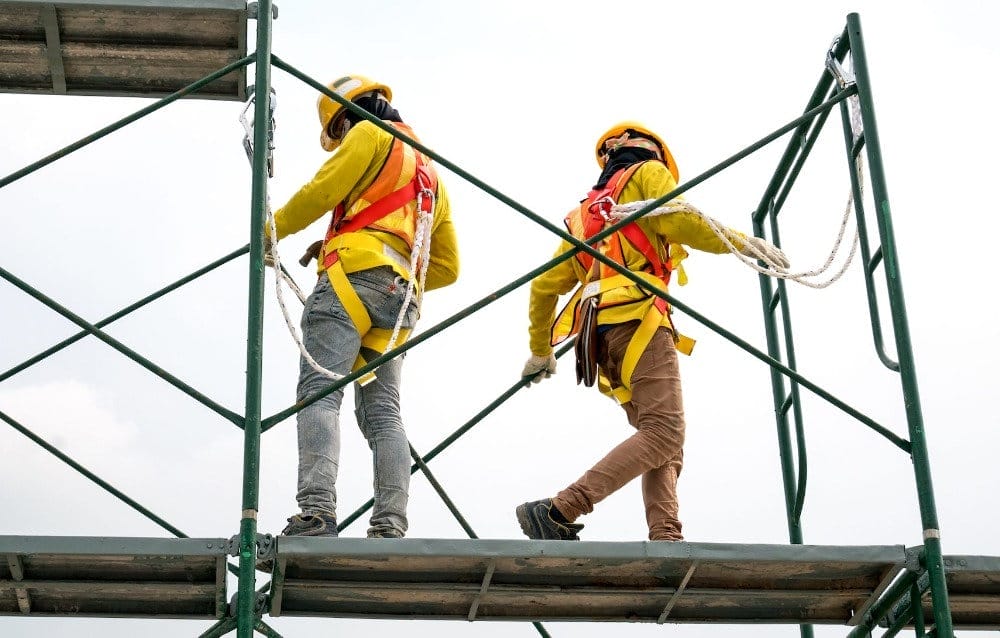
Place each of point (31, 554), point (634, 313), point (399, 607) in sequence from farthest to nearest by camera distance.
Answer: point (634, 313), point (399, 607), point (31, 554)

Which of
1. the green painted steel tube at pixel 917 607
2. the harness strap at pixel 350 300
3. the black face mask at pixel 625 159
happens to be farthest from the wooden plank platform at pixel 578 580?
the black face mask at pixel 625 159

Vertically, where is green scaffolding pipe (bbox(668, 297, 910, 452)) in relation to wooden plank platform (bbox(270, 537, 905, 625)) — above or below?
above

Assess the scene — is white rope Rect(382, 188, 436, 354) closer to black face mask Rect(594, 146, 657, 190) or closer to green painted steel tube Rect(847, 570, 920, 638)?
black face mask Rect(594, 146, 657, 190)

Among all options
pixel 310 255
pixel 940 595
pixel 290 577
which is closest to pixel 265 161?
pixel 310 255

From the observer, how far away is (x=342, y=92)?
333 inches

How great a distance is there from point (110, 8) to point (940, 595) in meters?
4.70

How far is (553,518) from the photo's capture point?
820 cm

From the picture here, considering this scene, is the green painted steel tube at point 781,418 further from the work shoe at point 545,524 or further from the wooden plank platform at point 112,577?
the wooden plank platform at point 112,577

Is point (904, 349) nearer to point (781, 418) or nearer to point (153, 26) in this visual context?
point (781, 418)

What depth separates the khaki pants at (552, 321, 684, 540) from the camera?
819 cm

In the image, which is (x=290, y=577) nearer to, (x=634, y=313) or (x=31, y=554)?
(x=31, y=554)

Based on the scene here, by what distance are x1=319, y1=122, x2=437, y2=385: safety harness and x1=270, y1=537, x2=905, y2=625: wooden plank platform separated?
1.14m

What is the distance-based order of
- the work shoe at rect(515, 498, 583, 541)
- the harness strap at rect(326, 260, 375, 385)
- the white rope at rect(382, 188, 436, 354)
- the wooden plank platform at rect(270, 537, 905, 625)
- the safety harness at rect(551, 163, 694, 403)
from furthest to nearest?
the safety harness at rect(551, 163, 694, 403), the white rope at rect(382, 188, 436, 354), the work shoe at rect(515, 498, 583, 541), the harness strap at rect(326, 260, 375, 385), the wooden plank platform at rect(270, 537, 905, 625)

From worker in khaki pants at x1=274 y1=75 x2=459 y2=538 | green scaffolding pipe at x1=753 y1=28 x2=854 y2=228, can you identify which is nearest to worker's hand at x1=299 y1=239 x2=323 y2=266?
worker in khaki pants at x1=274 y1=75 x2=459 y2=538
